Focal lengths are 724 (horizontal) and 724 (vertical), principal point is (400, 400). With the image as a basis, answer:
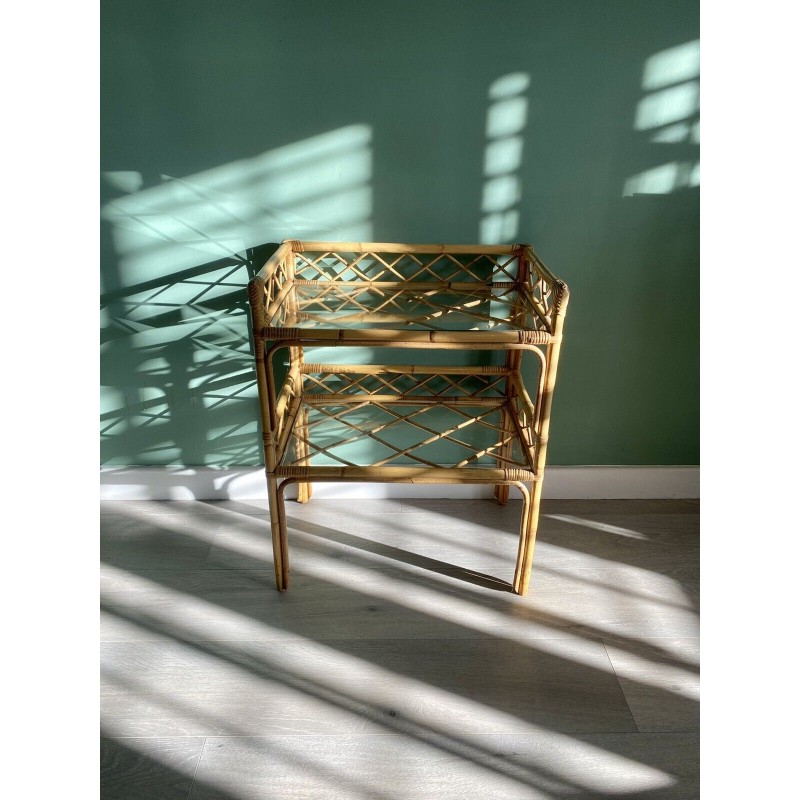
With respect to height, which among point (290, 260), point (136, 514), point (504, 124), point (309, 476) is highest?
point (504, 124)

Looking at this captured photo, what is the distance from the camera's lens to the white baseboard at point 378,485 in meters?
2.24

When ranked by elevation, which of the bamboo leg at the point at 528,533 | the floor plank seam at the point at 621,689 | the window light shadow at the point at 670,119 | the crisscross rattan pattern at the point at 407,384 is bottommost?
the floor plank seam at the point at 621,689

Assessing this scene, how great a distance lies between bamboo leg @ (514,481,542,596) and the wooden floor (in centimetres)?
6

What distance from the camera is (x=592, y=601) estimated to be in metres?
1.75

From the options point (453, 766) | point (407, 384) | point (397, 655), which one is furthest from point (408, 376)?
point (453, 766)

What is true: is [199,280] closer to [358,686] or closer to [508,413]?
[508,413]

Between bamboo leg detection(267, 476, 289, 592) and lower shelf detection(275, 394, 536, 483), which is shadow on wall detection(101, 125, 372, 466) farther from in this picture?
bamboo leg detection(267, 476, 289, 592)

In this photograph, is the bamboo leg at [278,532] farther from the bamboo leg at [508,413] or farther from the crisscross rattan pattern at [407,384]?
the bamboo leg at [508,413]

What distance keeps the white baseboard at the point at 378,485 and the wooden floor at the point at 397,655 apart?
6 centimetres

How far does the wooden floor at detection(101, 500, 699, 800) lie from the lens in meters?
1.26

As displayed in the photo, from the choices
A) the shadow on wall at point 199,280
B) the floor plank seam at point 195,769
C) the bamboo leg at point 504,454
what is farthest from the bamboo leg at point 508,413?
the floor plank seam at point 195,769
